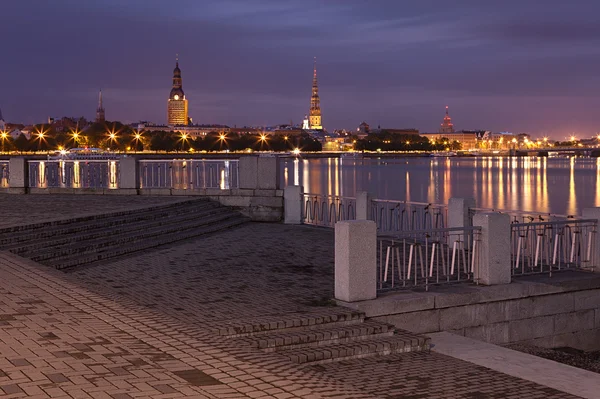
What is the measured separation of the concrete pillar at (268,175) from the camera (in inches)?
772

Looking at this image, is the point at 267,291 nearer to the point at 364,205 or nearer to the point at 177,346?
the point at 177,346

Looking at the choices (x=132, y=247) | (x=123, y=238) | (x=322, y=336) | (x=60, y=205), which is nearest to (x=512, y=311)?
(x=322, y=336)

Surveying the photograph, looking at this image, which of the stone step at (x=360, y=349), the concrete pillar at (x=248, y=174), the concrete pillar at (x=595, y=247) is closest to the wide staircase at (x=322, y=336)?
the stone step at (x=360, y=349)

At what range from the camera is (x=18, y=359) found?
583 centimetres

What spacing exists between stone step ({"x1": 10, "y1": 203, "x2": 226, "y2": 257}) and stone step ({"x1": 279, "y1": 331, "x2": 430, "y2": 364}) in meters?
6.27

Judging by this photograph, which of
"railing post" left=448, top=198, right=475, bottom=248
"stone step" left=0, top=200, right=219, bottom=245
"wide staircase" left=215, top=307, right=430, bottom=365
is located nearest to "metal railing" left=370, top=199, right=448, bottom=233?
"railing post" left=448, top=198, right=475, bottom=248

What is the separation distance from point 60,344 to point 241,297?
3.23m

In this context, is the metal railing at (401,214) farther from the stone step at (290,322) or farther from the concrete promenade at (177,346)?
the stone step at (290,322)

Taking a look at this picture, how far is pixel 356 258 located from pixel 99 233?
6489 mm

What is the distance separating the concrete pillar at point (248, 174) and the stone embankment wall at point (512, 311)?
1011 centimetres

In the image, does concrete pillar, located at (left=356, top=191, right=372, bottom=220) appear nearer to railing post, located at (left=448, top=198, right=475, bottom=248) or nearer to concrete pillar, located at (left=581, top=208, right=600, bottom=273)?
railing post, located at (left=448, top=198, right=475, bottom=248)

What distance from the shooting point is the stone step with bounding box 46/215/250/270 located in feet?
39.4

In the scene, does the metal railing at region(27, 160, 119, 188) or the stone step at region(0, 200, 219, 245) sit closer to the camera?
the stone step at region(0, 200, 219, 245)

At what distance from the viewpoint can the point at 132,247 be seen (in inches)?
542
